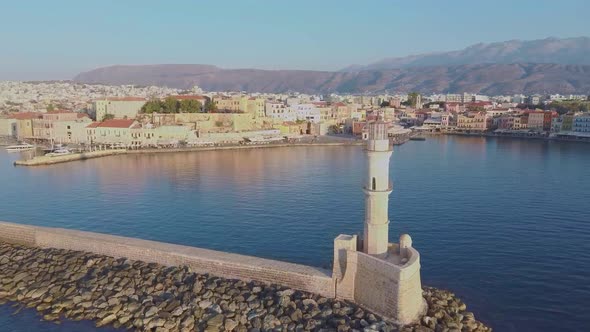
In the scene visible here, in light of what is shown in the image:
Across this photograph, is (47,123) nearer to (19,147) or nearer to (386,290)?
(19,147)

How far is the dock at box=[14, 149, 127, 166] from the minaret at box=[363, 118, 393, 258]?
29139 millimetres

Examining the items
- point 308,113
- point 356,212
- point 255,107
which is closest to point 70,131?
point 255,107

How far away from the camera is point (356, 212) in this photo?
60.2 ft

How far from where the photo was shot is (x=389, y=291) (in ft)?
29.2

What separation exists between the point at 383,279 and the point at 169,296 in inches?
173

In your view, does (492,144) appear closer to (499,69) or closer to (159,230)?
(159,230)

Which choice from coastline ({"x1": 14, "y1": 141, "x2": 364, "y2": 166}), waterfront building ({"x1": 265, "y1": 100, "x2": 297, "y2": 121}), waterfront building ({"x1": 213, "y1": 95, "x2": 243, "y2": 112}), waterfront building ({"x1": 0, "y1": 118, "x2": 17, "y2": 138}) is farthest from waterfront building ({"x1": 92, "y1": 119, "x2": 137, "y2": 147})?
waterfront building ({"x1": 265, "y1": 100, "x2": 297, "y2": 121})

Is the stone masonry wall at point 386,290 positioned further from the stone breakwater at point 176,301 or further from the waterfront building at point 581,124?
the waterfront building at point 581,124

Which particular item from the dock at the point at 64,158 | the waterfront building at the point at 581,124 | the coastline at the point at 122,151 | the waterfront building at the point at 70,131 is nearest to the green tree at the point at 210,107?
the coastline at the point at 122,151

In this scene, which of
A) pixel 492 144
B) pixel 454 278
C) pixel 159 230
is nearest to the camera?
pixel 454 278

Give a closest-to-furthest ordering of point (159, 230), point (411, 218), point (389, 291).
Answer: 1. point (389, 291)
2. point (159, 230)
3. point (411, 218)

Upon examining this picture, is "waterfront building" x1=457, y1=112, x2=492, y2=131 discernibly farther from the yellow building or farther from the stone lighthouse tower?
the stone lighthouse tower

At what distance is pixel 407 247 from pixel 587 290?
15.4ft

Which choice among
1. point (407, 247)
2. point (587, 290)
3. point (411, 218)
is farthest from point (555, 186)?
point (407, 247)
